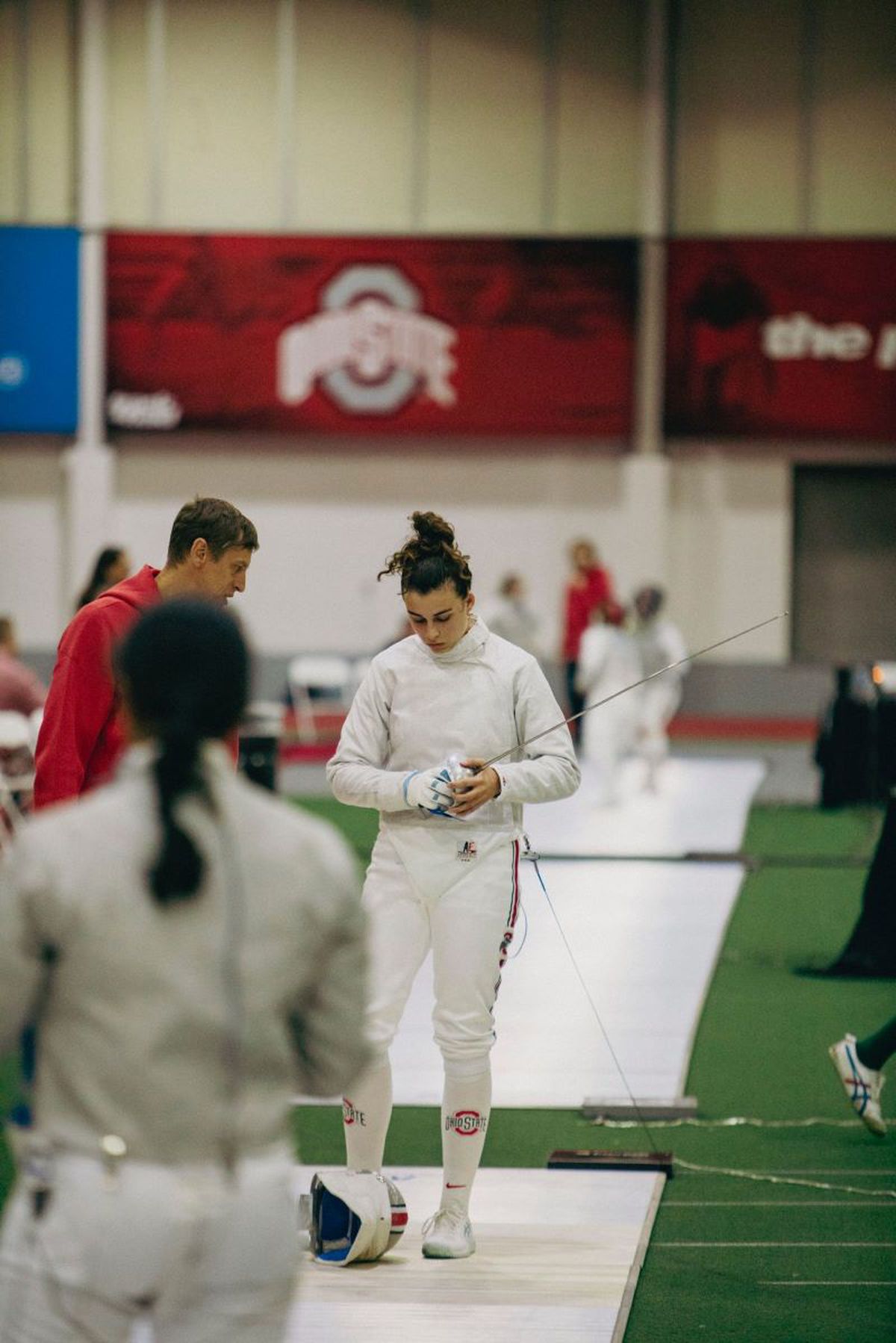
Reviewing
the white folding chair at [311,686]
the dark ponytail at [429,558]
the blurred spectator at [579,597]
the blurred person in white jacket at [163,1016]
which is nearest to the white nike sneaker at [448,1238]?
the dark ponytail at [429,558]

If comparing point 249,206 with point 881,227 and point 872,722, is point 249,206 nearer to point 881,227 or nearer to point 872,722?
point 881,227

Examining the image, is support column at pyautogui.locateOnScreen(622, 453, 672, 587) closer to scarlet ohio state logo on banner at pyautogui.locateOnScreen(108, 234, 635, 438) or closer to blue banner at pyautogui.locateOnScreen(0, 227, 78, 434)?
scarlet ohio state logo on banner at pyautogui.locateOnScreen(108, 234, 635, 438)

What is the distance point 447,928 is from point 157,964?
2.39 metres

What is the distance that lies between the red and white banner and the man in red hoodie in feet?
52.9

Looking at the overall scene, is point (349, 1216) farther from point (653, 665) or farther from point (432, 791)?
point (653, 665)

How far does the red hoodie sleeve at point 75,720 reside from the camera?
429cm

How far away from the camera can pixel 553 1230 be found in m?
5.11

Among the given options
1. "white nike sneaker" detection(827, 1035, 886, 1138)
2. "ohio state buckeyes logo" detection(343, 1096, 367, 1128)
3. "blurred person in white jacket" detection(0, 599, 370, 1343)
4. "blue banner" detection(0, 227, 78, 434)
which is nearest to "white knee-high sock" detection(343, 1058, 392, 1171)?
"ohio state buckeyes logo" detection(343, 1096, 367, 1128)

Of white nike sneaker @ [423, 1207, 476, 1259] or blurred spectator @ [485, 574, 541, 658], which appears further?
blurred spectator @ [485, 574, 541, 658]

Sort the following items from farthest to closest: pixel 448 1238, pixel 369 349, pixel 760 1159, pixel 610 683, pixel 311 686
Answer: pixel 369 349 → pixel 311 686 → pixel 610 683 → pixel 760 1159 → pixel 448 1238

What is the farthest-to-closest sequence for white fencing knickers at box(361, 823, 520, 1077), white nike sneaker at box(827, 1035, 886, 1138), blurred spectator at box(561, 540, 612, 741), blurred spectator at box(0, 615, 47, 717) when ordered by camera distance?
blurred spectator at box(561, 540, 612, 741)
blurred spectator at box(0, 615, 47, 717)
white nike sneaker at box(827, 1035, 886, 1138)
white fencing knickers at box(361, 823, 520, 1077)

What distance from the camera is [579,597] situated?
1838 cm

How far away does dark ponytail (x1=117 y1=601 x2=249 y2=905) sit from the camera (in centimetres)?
243

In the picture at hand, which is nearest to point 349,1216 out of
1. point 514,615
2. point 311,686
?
point 514,615
